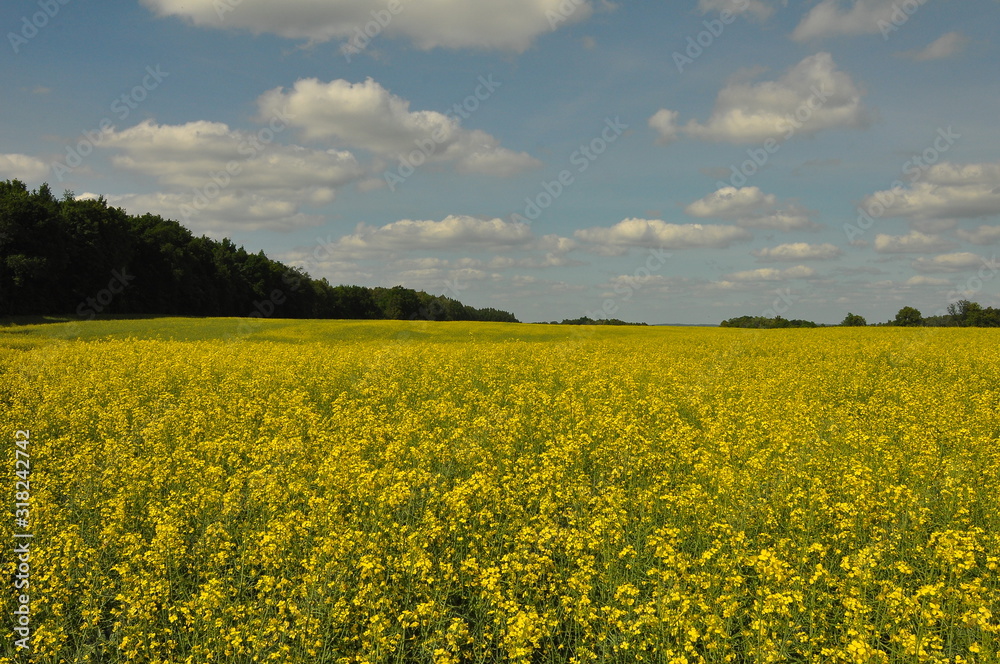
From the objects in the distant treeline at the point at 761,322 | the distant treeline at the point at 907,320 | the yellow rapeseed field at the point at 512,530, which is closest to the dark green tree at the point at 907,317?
the distant treeline at the point at 907,320

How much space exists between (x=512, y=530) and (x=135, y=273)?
72.8 m

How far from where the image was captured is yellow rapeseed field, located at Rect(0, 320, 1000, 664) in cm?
416

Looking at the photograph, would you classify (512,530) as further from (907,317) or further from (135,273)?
(907,317)

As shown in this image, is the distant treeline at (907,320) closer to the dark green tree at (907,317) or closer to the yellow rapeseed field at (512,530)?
the dark green tree at (907,317)

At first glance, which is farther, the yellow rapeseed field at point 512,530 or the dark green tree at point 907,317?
the dark green tree at point 907,317

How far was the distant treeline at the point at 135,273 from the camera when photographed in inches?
1929

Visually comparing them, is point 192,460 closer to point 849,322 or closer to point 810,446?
point 810,446

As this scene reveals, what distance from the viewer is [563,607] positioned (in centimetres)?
479

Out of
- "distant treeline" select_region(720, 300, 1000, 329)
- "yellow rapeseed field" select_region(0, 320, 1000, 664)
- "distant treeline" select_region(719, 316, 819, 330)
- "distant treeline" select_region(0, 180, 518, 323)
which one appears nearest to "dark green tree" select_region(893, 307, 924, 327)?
"distant treeline" select_region(720, 300, 1000, 329)

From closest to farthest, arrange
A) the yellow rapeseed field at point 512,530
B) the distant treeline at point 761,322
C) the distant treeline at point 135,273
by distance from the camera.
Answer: the yellow rapeseed field at point 512,530
the distant treeline at point 135,273
the distant treeline at point 761,322

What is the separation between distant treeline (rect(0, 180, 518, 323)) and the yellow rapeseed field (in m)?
47.8

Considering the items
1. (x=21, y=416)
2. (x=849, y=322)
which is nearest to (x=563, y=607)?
(x=21, y=416)

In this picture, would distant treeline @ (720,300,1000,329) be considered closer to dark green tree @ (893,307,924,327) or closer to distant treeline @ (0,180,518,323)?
dark green tree @ (893,307,924,327)

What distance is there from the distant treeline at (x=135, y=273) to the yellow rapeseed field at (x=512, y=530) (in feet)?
157
